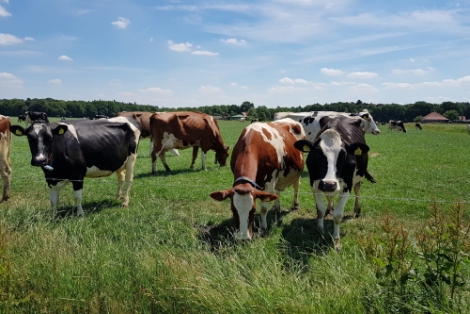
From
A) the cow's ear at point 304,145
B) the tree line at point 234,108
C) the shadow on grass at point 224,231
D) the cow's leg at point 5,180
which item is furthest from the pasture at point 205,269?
the tree line at point 234,108

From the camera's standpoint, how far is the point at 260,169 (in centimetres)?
685

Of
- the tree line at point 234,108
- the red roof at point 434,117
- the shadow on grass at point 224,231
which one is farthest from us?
the red roof at point 434,117

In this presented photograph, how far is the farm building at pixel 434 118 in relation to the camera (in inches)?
4825

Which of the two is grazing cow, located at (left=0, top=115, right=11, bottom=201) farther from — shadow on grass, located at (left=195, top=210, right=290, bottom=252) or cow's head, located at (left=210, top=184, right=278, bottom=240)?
cow's head, located at (left=210, top=184, right=278, bottom=240)

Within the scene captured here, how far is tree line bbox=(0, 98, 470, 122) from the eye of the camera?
8319 cm

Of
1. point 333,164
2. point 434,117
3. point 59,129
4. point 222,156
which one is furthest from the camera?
point 434,117

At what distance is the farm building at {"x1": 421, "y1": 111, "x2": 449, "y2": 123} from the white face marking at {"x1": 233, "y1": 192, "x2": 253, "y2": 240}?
5231 inches

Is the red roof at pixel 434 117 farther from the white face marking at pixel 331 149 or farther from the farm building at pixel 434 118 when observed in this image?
the white face marking at pixel 331 149

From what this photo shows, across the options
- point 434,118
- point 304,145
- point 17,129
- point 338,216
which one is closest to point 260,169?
point 304,145

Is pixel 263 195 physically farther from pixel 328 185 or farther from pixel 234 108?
pixel 234 108

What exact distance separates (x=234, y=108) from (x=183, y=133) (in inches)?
5450

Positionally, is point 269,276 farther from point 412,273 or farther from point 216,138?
point 216,138

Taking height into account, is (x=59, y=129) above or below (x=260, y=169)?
above

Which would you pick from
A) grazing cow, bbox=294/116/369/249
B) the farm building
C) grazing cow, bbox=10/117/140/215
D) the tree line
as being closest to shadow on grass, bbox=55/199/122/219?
grazing cow, bbox=10/117/140/215
